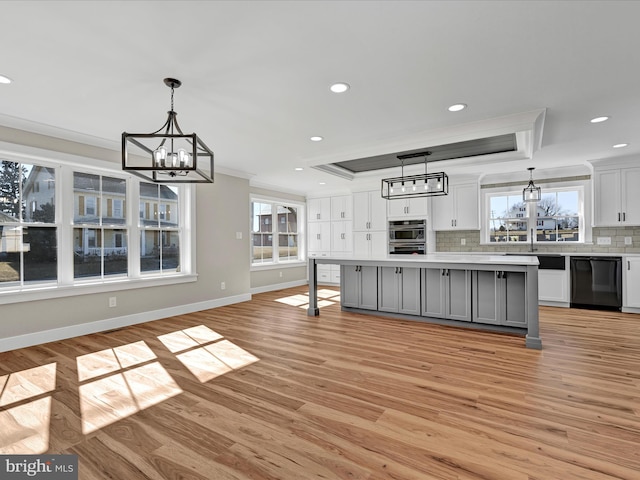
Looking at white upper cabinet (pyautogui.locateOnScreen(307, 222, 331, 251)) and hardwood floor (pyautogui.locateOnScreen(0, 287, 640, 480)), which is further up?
white upper cabinet (pyautogui.locateOnScreen(307, 222, 331, 251))

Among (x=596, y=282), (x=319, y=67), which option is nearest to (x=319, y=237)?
(x=596, y=282)

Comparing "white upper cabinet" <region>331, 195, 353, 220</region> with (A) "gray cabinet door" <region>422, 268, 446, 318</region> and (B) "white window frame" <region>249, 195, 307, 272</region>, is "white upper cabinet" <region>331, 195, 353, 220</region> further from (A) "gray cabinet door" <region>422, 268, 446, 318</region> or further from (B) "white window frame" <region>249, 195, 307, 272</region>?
(A) "gray cabinet door" <region>422, 268, 446, 318</region>

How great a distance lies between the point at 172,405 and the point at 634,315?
656 cm

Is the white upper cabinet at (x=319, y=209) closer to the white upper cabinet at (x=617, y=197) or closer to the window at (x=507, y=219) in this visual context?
the window at (x=507, y=219)

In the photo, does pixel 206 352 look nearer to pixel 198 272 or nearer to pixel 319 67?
pixel 198 272

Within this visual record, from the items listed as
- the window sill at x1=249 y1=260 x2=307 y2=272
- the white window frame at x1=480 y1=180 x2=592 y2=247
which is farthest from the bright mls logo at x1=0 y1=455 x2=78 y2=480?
the white window frame at x1=480 y1=180 x2=592 y2=247

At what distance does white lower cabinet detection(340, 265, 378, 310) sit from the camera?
16.8ft

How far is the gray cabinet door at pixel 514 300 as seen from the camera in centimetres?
396

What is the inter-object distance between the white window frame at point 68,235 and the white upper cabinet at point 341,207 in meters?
4.39

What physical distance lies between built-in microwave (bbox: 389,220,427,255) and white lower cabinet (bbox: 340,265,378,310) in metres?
2.25

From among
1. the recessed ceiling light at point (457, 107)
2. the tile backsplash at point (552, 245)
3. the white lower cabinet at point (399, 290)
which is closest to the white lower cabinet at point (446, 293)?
the white lower cabinet at point (399, 290)

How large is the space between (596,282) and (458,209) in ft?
8.32

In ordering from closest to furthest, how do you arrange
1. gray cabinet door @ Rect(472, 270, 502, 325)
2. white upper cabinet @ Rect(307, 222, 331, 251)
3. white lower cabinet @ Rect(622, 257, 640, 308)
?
gray cabinet door @ Rect(472, 270, 502, 325), white lower cabinet @ Rect(622, 257, 640, 308), white upper cabinet @ Rect(307, 222, 331, 251)

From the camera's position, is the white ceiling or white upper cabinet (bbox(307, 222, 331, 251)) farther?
white upper cabinet (bbox(307, 222, 331, 251))
